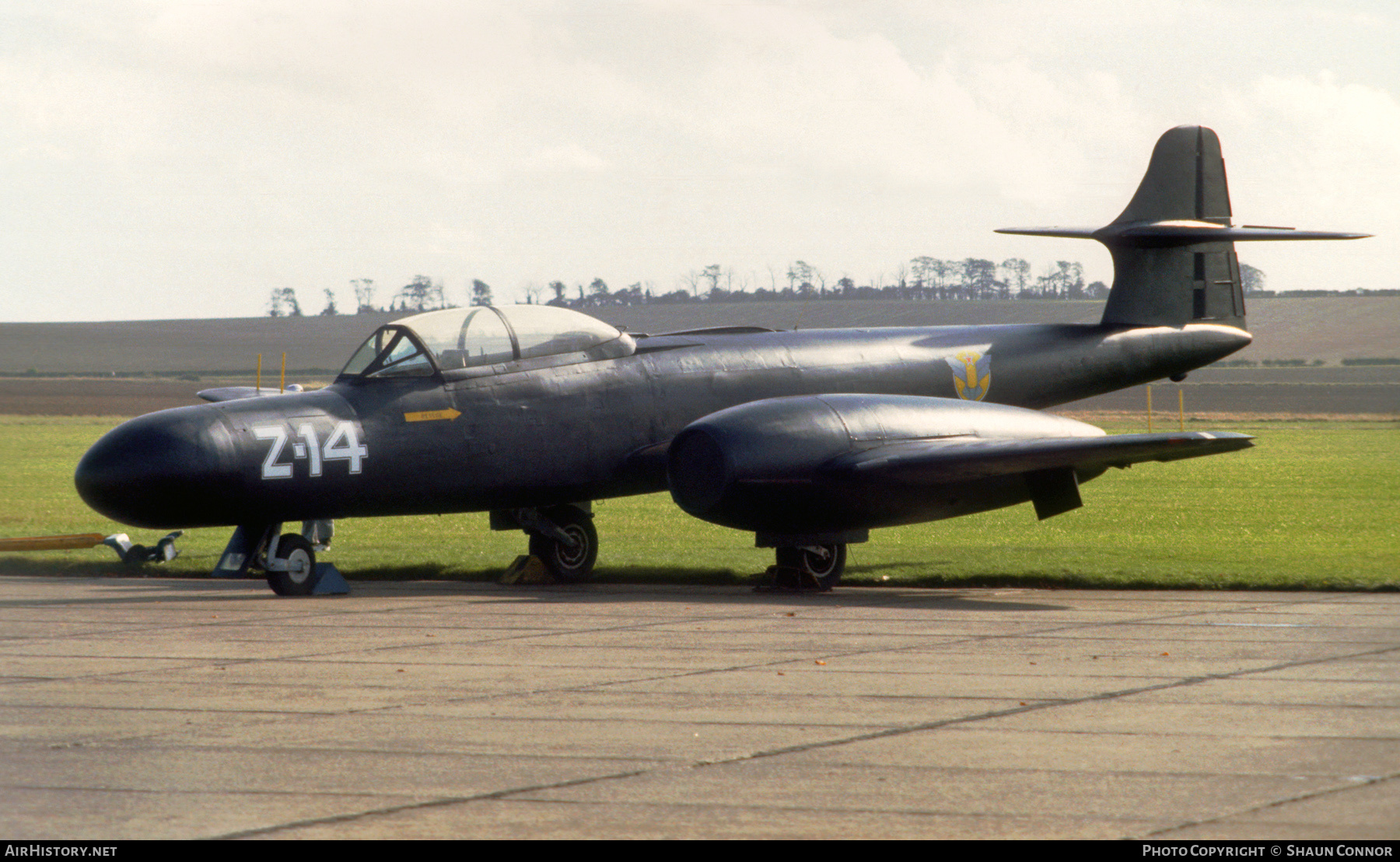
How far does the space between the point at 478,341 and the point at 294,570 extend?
9.19 feet

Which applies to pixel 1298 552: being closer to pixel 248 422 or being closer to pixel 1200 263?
pixel 1200 263

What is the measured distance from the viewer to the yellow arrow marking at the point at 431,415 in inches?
594

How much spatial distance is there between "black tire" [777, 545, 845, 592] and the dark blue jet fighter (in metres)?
0.02

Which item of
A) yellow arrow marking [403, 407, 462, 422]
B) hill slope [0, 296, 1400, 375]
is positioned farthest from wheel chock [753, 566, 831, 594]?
hill slope [0, 296, 1400, 375]

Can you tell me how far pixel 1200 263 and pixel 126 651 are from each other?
569 inches

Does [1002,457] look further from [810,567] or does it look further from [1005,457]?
[810,567]

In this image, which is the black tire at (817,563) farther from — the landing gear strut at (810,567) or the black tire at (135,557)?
the black tire at (135,557)

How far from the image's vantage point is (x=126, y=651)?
11.1 metres

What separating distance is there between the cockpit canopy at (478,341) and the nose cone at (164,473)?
1.91 m

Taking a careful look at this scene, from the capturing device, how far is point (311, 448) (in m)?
14.4

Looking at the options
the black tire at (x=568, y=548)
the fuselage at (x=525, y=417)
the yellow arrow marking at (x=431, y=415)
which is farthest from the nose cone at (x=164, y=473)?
the black tire at (x=568, y=548)

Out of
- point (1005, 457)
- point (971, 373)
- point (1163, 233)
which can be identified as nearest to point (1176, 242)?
point (1163, 233)

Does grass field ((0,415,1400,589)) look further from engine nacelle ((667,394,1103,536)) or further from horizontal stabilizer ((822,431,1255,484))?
horizontal stabilizer ((822,431,1255,484))
